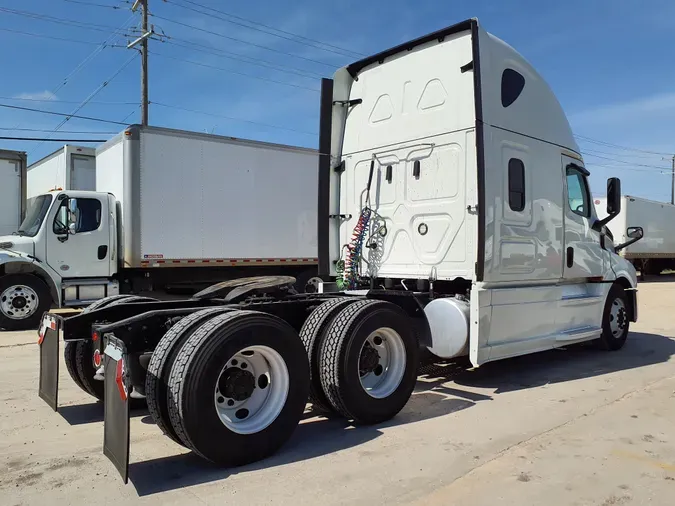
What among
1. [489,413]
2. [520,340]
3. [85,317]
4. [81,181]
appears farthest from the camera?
[81,181]

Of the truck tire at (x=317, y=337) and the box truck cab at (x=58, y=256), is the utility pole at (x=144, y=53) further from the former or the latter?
the truck tire at (x=317, y=337)

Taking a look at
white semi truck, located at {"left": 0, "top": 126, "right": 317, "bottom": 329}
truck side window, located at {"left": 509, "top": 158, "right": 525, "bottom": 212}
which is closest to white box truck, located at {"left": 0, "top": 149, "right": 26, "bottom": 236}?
white semi truck, located at {"left": 0, "top": 126, "right": 317, "bottom": 329}

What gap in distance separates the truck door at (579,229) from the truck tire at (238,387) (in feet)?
14.5

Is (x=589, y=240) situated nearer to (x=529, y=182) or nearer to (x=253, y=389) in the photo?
(x=529, y=182)

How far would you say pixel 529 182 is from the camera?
662 cm

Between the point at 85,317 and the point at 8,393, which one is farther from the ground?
the point at 85,317

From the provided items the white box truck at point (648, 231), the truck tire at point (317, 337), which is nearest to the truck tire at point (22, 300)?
the truck tire at point (317, 337)

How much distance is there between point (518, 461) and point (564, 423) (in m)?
1.16

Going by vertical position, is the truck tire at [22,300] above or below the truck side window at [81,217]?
below

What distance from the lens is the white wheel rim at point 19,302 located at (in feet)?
33.2

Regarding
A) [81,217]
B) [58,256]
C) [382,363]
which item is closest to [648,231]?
[81,217]

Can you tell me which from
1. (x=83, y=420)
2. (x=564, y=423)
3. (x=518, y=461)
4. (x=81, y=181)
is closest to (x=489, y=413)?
(x=564, y=423)

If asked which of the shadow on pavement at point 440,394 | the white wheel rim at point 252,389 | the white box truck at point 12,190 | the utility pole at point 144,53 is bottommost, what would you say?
the shadow on pavement at point 440,394

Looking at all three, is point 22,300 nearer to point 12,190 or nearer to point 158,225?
point 158,225
